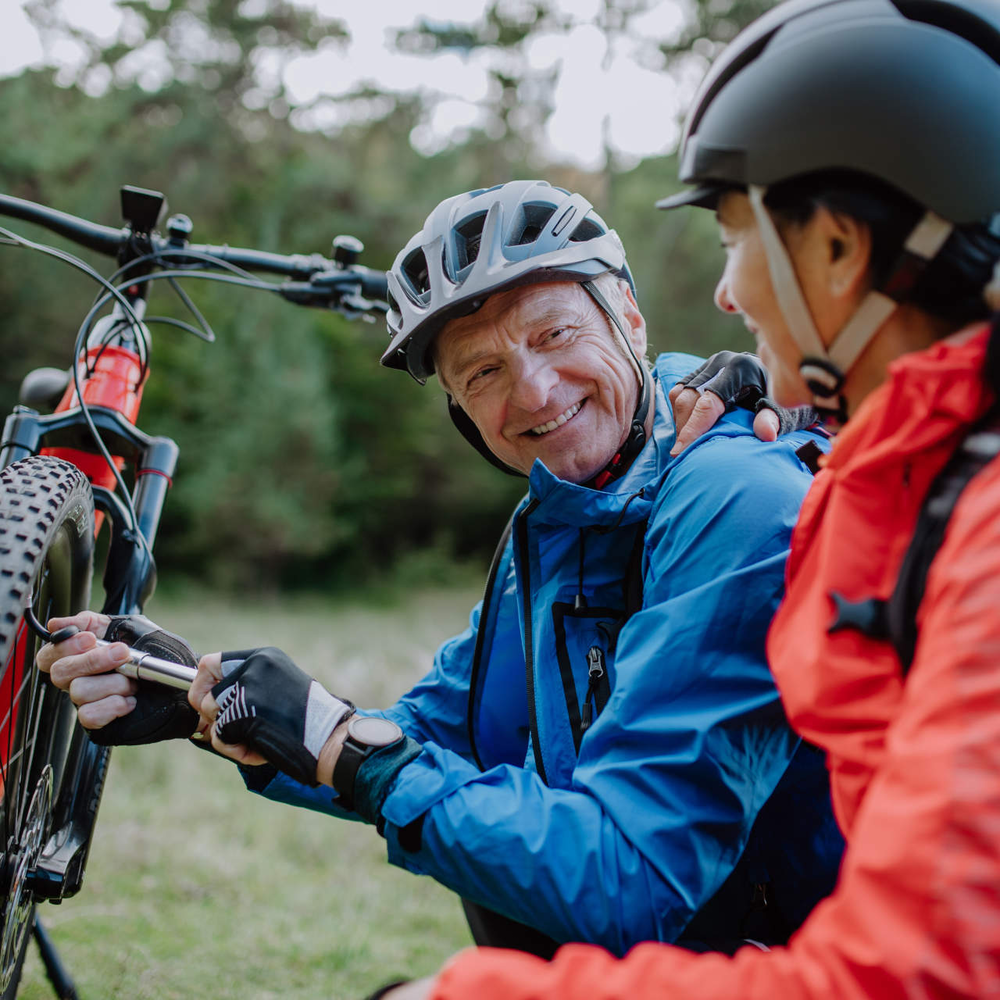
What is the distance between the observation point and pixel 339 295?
3096mm

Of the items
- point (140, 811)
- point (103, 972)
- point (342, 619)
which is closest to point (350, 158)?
point (342, 619)

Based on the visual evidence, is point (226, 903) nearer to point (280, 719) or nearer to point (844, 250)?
point (280, 719)

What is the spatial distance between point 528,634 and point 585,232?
110cm

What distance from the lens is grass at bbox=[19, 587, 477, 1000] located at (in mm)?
3299

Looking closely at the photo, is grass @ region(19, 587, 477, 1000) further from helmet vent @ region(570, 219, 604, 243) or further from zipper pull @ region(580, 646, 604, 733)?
helmet vent @ region(570, 219, 604, 243)

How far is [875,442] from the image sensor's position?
4.02 feet

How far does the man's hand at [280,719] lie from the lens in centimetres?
171

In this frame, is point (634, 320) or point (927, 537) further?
point (634, 320)

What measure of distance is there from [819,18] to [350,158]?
2399 cm

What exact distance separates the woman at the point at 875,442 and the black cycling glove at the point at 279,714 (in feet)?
1.94

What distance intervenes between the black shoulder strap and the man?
514 mm

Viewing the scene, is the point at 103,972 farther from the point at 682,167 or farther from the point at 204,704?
the point at 682,167

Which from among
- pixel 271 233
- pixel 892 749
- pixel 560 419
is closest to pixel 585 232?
pixel 560 419

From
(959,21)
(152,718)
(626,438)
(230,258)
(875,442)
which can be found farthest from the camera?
(230,258)
